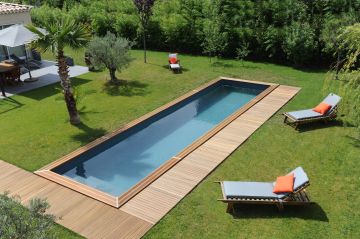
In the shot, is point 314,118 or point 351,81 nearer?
point 351,81

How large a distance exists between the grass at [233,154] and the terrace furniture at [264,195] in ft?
1.03

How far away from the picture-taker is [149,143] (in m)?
15.7

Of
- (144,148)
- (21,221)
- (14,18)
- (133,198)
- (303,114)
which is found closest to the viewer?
(21,221)

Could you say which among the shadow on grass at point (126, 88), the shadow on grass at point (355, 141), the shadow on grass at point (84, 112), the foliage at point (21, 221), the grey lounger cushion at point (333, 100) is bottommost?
the shadow on grass at point (84, 112)

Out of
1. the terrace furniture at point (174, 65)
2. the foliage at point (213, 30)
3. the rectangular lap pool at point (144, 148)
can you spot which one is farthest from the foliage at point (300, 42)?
the terrace furniture at point (174, 65)

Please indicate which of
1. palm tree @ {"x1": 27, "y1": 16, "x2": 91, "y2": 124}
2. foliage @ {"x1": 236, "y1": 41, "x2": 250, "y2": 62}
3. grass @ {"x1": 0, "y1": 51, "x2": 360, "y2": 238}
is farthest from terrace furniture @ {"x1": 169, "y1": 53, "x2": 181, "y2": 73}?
palm tree @ {"x1": 27, "y1": 16, "x2": 91, "y2": 124}

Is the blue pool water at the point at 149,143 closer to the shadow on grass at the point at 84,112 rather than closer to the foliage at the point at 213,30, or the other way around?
the shadow on grass at the point at 84,112

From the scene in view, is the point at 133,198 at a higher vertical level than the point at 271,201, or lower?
lower

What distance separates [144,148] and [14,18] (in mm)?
16079

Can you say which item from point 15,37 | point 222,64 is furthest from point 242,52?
point 15,37

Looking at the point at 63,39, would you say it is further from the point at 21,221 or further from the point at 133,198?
the point at 21,221

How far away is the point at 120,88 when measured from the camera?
2106 centimetres

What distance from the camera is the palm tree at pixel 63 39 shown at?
48.6ft

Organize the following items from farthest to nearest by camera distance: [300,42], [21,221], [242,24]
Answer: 1. [242,24]
2. [300,42]
3. [21,221]
